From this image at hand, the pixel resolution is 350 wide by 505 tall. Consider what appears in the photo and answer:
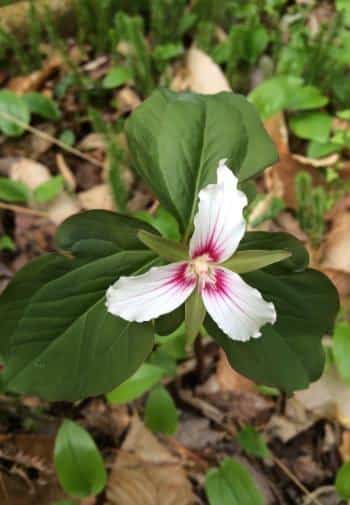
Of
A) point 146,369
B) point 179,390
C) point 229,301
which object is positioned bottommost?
point 179,390

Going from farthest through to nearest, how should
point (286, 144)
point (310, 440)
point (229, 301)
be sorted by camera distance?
1. point (286, 144)
2. point (310, 440)
3. point (229, 301)

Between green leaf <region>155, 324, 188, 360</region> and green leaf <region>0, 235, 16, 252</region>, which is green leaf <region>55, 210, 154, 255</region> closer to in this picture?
green leaf <region>155, 324, 188, 360</region>

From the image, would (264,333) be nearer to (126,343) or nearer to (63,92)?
(126,343)

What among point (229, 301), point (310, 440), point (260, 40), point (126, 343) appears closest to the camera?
point (229, 301)

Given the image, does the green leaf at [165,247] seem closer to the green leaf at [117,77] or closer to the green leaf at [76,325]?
the green leaf at [76,325]

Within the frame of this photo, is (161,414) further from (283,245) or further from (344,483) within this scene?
(283,245)

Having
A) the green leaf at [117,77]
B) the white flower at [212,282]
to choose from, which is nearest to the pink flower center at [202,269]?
the white flower at [212,282]

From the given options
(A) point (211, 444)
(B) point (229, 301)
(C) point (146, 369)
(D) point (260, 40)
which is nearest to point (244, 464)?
(A) point (211, 444)

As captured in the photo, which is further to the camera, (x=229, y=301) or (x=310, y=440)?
(x=310, y=440)
